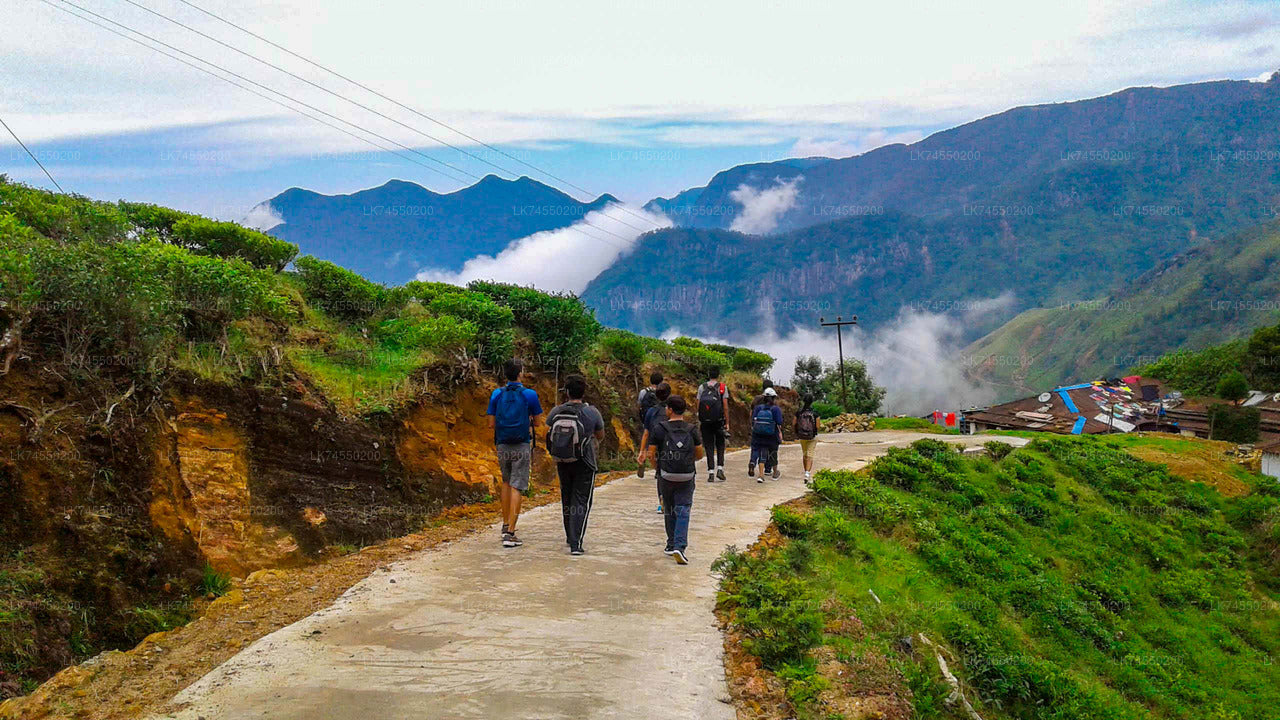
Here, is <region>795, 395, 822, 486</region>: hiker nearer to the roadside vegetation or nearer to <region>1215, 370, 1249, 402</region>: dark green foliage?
the roadside vegetation

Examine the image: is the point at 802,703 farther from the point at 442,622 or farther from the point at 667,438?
the point at 667,438

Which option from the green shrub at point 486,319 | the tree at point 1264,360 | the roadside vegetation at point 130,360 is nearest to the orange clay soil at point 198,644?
the roadside vegetation at point 130,360

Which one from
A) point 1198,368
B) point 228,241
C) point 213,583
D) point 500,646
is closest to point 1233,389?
point 1198,368

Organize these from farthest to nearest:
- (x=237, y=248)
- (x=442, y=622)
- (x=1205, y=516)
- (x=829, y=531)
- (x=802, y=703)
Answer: (x=1205, y=516) < (x=237, y=248) < (x=829, y=531) < (x=442, y=622) < (x=802, y=703)

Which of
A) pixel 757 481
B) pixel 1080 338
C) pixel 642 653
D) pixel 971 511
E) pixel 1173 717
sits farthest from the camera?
pixel 1080 338

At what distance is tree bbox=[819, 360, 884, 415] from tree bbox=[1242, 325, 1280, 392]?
2668 cm

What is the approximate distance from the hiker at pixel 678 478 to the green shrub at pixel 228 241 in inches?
319

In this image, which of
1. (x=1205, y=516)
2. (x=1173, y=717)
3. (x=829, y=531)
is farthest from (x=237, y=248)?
(x=1205, y=516)

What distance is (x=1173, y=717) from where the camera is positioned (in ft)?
37.6

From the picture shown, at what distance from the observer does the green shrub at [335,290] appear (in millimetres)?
13398

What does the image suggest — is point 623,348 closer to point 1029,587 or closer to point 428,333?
point 428,333

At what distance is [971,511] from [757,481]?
474cm

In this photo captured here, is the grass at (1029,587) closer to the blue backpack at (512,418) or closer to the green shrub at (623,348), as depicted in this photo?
the blue backpack at (512,418)

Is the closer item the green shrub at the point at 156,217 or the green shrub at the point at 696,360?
the green shrub at the point at 156,217
